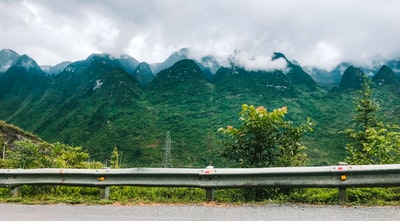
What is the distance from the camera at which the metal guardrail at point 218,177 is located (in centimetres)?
539

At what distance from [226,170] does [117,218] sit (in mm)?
1806

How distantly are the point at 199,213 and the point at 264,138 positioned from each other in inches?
111

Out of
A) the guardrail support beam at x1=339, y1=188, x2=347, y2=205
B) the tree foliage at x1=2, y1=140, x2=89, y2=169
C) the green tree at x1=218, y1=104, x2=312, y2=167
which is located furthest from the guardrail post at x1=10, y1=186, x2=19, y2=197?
the guardrail support beam at x1=339, y1=188, x2=347, y2=205

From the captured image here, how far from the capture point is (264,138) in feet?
24.8

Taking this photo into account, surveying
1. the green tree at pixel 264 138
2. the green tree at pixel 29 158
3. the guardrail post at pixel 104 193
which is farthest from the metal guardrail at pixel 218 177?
the green tree at pixel 264 138

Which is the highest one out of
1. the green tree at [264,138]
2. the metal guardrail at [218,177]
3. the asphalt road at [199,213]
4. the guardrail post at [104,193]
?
the green tree at [264,138]

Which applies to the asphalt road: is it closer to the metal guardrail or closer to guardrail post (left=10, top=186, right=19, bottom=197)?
the metal guardrail

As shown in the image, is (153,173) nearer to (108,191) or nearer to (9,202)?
(108,191)

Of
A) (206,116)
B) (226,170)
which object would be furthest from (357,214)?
(206,116)

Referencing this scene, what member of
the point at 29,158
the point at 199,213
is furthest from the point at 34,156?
the point at 199,213

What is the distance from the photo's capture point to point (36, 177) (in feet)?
→ 21.7

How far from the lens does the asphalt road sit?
4875 millimetres

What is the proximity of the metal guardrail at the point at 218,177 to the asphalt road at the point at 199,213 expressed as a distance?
1.24 ft

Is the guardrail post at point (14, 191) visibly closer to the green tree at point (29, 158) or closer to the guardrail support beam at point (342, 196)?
the green tree at point (29, 158)
